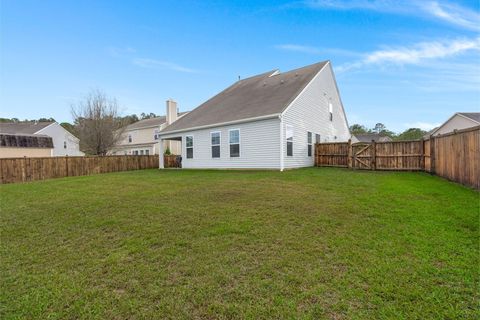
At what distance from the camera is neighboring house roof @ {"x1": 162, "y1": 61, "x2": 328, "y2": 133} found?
13.8 m

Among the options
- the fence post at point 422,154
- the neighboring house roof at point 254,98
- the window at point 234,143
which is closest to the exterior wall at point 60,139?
the neighboring house roof at point 254,98

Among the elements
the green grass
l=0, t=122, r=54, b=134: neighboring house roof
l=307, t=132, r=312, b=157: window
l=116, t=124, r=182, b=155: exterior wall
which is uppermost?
l=0, t=122, r=54, b=134: neighboring house roof

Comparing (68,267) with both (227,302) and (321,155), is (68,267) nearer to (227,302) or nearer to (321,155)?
(227,302)

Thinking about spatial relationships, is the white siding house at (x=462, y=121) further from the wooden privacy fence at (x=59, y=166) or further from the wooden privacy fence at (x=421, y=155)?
the wooden privacy fence at (x=59, y=166)

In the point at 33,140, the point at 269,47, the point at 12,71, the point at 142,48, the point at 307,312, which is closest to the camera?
the point at 307,312

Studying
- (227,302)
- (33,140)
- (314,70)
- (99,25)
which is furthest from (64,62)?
A: (33,140)

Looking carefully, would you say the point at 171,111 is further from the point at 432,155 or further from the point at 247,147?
the point at 432,155

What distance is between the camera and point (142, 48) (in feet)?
51.6

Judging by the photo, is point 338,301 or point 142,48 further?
point 142,48

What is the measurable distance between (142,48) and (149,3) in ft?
13.4

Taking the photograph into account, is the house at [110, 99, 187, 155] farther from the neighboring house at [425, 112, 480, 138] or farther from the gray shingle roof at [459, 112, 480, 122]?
the gray shingle roof at [459, 112, 480, 122]

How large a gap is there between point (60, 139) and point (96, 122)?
17.1 metres

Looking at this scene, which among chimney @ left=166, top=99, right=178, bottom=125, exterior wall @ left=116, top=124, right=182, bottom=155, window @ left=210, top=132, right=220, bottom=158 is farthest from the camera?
exterior wall @ left=116, top=124, right=182, bottom=155

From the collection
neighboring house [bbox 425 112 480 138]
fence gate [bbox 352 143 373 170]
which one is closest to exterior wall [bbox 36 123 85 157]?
fence gate [bbox 352 143 373 170]
